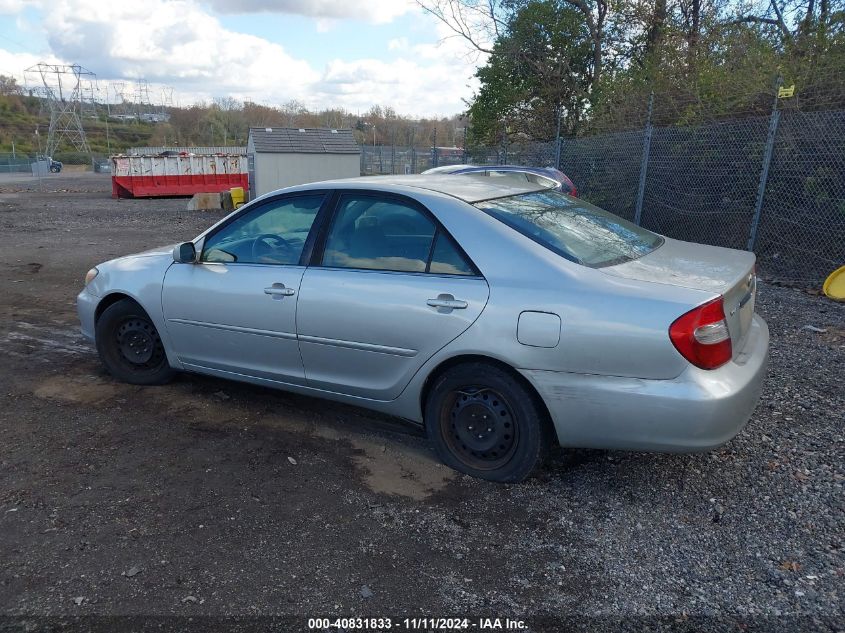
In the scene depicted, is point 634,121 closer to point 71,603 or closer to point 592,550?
point 592,550

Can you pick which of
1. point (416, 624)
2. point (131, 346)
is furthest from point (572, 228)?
point (131, 346)

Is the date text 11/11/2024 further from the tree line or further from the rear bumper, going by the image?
the tree line

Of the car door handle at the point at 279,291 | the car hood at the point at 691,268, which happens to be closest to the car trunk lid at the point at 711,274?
the car hood at the point at 691,268

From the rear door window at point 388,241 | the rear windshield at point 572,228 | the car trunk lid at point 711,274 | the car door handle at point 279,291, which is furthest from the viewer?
the car door handle at point 279,291

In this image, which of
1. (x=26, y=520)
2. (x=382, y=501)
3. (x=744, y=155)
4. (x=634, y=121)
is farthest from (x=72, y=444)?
(x=634, y=121)

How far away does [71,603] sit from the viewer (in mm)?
2609

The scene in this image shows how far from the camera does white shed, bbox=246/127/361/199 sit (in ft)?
67.8

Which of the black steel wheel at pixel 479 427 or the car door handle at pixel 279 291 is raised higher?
the car door handle at pixel 279 291

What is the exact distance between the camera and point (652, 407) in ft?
9.87

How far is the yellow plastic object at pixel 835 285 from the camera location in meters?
7.17

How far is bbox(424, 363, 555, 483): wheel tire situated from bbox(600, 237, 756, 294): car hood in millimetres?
780

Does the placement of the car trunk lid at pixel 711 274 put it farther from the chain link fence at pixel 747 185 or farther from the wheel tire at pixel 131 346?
the chain link fence at pixel 747 185

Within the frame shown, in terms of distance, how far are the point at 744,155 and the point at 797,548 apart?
7610 millimetres

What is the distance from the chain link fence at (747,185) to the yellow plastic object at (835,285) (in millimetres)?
661
